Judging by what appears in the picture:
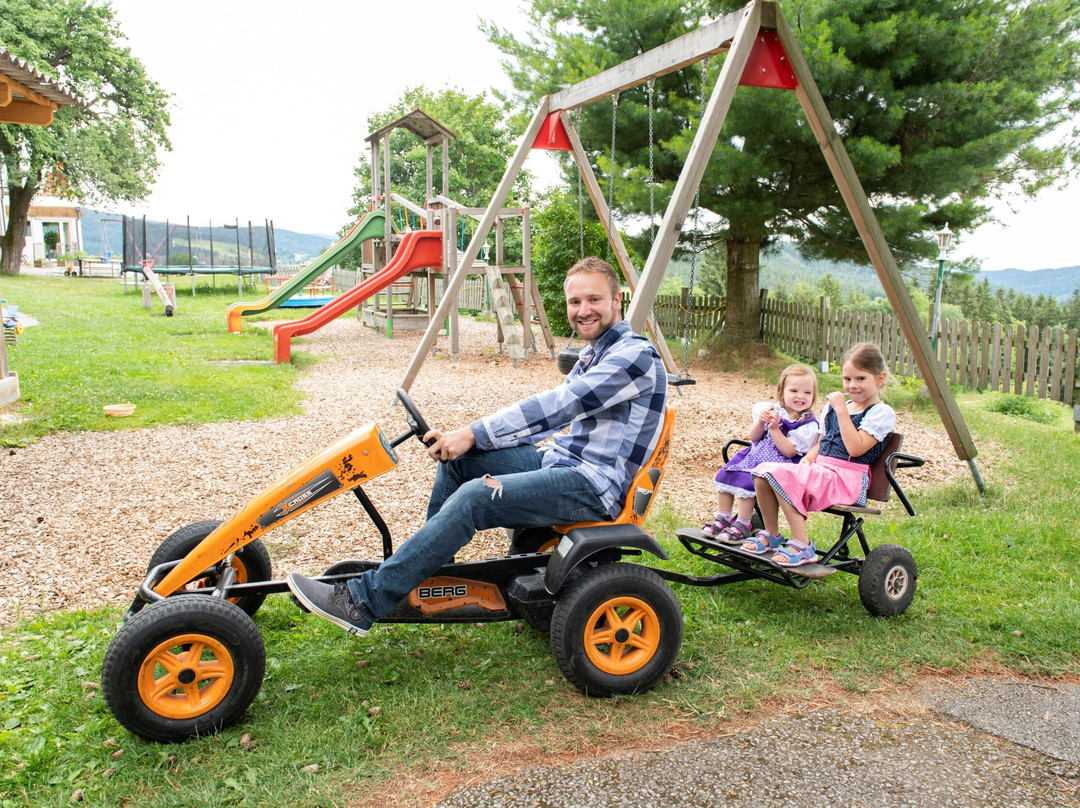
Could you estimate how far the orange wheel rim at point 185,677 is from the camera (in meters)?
2.49

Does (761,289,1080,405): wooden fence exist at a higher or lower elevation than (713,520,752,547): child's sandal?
higher

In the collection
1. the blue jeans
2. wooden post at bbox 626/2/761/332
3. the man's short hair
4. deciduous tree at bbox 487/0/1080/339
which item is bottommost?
the blue jeans

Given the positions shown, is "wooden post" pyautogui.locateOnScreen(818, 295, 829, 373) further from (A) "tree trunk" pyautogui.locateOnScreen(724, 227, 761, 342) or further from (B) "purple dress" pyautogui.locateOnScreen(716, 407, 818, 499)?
(B) "purple dress" pyautogui.locateOnScreen(716, 407, 818, 499)

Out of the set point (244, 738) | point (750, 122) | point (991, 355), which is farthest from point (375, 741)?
point (991, 355)

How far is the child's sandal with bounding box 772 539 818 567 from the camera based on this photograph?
11.2 feet

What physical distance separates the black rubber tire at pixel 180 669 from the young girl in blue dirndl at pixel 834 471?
6.74 ft

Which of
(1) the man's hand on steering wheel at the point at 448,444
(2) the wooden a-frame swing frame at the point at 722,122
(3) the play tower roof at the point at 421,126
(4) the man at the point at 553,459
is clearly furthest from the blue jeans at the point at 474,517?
(3) the play tower roof at the point at 421,126

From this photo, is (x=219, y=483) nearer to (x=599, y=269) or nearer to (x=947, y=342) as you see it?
(x=599, y=269)

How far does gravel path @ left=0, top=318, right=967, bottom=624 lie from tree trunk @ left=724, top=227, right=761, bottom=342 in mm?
3794

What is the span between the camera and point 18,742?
2.51 m

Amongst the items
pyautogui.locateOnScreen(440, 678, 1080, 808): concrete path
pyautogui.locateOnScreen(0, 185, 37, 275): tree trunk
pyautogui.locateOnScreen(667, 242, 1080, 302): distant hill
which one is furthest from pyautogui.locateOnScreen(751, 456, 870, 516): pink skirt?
pyautogui.locateOnScreen(0, 185, 37, 275): tree trunk

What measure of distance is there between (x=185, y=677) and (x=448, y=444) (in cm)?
107

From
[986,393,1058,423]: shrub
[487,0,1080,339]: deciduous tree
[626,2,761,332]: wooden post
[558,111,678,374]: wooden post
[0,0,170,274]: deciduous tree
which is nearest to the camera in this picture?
[626,2,761,332]: wooden post

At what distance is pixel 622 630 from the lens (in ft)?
9.32
